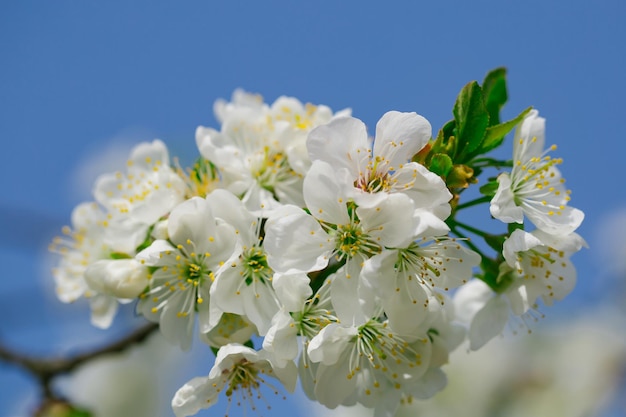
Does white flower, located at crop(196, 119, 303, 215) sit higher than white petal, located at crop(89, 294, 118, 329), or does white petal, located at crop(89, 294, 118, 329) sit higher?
white flower, located at crop(196, 119, 303, 215)

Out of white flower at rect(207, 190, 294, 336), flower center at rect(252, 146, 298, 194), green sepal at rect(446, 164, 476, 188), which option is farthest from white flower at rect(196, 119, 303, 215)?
green sepal at rect(446, 164, 476, 188)

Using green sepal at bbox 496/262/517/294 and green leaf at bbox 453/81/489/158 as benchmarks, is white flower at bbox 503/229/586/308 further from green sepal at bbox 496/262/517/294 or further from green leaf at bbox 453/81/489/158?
green leaf at bbox 453/81/489/158

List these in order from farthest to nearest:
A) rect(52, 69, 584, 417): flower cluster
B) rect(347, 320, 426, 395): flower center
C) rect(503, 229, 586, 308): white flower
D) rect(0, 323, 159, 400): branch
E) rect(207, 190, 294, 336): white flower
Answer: rect(0, 323, 159, 400): branch → rect(503, 229, 586, 308): white flower → rect(347, 320, 426, 395): flower center → rect(207, 190, 294, 336): white flower → rect(52, 69, 584, 417): flower cluster

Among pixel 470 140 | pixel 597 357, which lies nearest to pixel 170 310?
pixel 470 140

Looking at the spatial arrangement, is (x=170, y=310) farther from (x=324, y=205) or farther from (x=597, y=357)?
(x=597, y=357)

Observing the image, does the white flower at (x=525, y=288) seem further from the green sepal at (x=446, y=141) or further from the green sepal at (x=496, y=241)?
the green sepal at (x=446, y=141)

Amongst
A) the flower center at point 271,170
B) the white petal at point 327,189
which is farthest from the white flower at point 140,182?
the white petal at point 327,189
